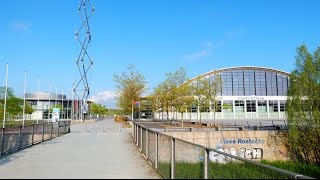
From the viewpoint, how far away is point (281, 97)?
303 ft

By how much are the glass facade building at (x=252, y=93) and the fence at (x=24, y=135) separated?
65.6 metres

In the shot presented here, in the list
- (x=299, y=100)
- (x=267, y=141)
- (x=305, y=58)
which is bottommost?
(x=267, y=141)

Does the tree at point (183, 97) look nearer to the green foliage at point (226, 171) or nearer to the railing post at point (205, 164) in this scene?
the green foliage at point (226, 171)

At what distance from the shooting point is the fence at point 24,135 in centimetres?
1443

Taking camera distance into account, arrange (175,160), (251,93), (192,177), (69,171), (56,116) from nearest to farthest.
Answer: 1. (192,177)
2. (175,160)
3. (69,171)
4. (56,116)
5. (251,93)

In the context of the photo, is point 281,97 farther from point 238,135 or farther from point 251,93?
point 238,135

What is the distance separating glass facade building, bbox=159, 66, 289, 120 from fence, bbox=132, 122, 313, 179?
77676mm

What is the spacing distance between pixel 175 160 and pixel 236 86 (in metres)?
85.6

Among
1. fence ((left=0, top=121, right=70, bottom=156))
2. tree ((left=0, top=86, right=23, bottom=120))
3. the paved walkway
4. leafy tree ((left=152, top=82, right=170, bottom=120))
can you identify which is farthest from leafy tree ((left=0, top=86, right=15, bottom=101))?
the paved walkway

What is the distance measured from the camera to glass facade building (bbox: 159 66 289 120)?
9006 cm

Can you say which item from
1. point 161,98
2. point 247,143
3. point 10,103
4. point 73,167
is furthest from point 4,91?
point 73,167

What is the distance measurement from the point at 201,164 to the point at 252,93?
286 ft

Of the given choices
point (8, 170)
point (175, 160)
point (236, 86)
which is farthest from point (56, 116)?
point (236, 86)

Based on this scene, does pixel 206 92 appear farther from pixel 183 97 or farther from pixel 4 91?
pixel 4 91
